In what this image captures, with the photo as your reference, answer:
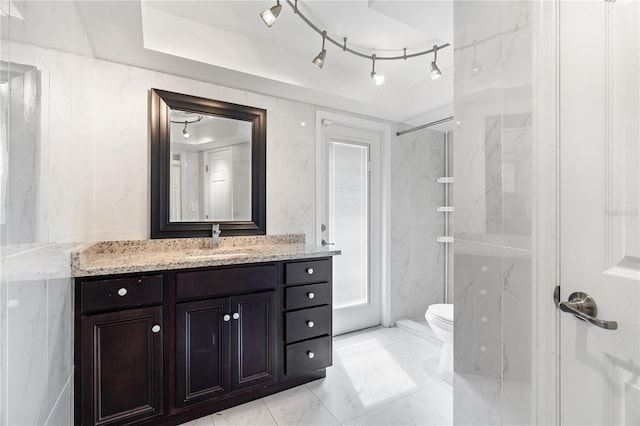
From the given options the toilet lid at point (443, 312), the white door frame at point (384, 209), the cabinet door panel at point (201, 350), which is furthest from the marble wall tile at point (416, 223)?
the cabinet door panel at point (201, 350)

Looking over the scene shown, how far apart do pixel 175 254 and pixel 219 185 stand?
61 cm

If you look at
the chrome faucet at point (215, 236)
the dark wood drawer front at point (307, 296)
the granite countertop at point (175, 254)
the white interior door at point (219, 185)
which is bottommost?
the dark wood drawer front at point (307, 296)

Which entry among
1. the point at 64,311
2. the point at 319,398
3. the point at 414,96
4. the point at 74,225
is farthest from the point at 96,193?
the point at 414,96

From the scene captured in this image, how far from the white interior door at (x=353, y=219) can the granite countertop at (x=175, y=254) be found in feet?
1.75

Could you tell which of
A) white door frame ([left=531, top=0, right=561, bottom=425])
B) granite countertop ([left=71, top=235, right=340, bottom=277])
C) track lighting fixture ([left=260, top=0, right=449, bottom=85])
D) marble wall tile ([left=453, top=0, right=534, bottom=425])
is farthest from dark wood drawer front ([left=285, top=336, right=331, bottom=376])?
track lighting fixture ([left=260, top=0, right=449, bottom=85])

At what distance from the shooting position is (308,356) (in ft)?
6.56

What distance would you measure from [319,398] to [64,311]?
1488 millimetres

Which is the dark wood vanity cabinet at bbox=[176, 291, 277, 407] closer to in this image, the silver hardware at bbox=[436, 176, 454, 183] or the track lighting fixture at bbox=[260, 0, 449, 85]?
the track lighting fixture at bbox=[260, 0, 449, 85]

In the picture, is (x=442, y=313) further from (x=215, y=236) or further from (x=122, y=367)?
(x=122, y=367)

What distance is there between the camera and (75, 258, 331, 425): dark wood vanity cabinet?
141cm

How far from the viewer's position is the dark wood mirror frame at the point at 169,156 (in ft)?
6.46

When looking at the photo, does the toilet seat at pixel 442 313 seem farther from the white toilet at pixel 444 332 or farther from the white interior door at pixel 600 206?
the white interior door at pixel 600 206

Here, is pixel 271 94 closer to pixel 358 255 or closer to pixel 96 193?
pixel 96 193

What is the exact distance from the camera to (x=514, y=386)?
97 cm
